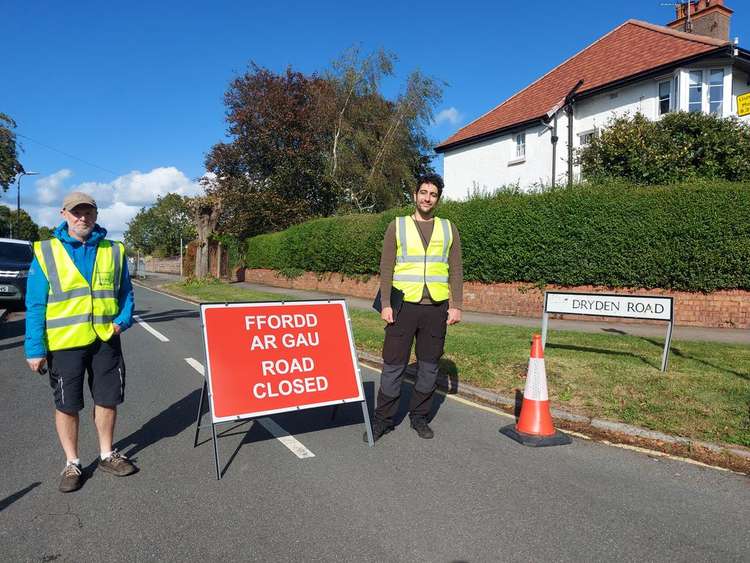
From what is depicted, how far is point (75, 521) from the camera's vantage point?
318 centimetres

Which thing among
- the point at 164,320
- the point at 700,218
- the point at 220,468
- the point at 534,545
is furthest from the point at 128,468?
the point at 700,218

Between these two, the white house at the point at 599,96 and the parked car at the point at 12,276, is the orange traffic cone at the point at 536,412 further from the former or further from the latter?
the white house at the point at 599,96

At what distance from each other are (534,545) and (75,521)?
8.45 ft

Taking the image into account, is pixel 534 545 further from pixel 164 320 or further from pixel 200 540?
pixel 164 320

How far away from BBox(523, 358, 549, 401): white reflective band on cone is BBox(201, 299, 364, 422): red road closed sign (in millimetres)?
1464

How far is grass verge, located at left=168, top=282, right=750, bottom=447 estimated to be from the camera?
5.14m

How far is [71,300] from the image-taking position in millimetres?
3584

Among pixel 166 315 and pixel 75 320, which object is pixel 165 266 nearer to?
pixel 166 315

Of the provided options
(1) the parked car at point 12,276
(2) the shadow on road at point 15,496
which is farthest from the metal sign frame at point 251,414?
(1) the parked car at point 12,276

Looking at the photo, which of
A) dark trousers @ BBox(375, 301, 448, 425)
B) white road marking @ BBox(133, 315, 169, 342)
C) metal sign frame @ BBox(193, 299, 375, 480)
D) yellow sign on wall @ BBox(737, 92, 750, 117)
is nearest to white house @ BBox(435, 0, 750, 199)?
white road marking @ BBox(133, 315, 169, 342)

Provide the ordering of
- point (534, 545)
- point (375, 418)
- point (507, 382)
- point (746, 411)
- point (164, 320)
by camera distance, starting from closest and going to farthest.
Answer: point (534, 545)
point (375, 418)
point (746, 411)
point (507, 382)
point (164, 320)

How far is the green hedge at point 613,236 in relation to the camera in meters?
11.3

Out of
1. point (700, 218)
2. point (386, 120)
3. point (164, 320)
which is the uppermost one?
point (386, 120)

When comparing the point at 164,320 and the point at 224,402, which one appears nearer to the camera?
the point at 224,402
